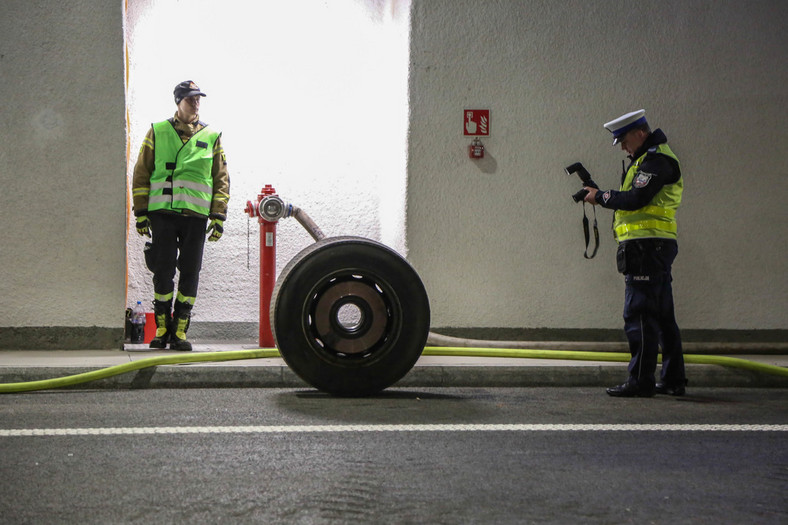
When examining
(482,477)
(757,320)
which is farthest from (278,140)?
(482,477)

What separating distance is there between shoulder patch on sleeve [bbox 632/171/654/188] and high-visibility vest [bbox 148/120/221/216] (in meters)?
3.86

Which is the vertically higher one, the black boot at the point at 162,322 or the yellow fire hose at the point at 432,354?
the black boot at the point at 162,322

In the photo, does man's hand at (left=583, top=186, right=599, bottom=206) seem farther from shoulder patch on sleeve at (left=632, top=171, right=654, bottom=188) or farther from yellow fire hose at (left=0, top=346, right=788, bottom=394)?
yellow fire hose at (left=0, top=346, right=788, bottom=394)

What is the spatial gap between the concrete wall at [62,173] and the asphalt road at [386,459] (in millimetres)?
2000

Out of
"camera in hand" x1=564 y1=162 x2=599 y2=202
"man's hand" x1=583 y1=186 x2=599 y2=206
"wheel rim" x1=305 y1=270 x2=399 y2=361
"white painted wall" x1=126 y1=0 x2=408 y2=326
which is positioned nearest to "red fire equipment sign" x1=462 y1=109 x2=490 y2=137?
"white painted wall" x1=126 y1=0 x2=408 y2=326

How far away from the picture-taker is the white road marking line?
5.20 metres

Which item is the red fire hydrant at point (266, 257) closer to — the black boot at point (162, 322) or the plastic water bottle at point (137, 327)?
the black boot at point (162, 322)

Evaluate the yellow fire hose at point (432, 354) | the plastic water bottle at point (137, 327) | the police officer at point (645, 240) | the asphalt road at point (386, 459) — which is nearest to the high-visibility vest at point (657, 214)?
the police officer at point (645, 240)

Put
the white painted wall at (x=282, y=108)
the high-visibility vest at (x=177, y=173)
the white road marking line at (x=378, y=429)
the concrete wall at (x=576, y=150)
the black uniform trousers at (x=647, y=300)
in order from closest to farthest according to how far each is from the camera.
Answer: the white road marking line at (x=378, y=429) → the black uniform trousers at (x=647, y=300) → the high-visibility vest at (x=177, y=173) → the concrete wall at (x=576, y=150) → the white painted wall at (x=282, y=108)

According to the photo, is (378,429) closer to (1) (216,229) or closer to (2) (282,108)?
(1) (216,229)

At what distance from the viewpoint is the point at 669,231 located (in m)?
6.84

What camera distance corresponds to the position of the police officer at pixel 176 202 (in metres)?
8.41

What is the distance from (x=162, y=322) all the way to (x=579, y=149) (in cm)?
425

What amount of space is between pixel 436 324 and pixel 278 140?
99.8 inches
